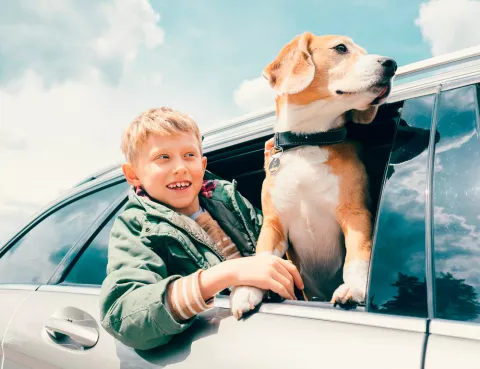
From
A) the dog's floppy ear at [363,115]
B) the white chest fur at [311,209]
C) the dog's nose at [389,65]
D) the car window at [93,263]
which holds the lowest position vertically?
the car window at [93,263]

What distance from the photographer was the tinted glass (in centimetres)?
100

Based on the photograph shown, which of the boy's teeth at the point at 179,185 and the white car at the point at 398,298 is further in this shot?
the boy's teeth at the point at 179,185

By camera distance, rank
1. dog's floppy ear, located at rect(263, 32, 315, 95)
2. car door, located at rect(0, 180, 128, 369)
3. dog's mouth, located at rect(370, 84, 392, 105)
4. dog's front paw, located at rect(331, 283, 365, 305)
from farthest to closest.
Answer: car door, located at rect(0, 180, 128, 369), dog's floppy ear, located at rect(263, 32, 315, 95), dog's mouth, located at rect(370, 84, 392, 105), dog's front paw, located at rect(331, 283, 365, 305)

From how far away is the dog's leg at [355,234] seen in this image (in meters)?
1.17

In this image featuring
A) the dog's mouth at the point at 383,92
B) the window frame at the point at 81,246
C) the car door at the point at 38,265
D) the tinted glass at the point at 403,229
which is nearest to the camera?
the tinted glass at the point at 403,229

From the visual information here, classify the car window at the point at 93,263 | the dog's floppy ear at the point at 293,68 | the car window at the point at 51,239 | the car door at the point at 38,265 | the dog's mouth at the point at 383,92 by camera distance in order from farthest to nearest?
1. the car window at the point at 51,239
2. the car window at the point at 93,263
3. the car door at the point at 38,265
4. the dog's floppy ear at the point at 293,68
5. the dog's mouth at the point at 383,92

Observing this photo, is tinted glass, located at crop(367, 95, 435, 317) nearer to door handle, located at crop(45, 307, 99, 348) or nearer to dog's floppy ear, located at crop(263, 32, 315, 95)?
dog's floppy ear, located at crop(263, 32, 315, 95)

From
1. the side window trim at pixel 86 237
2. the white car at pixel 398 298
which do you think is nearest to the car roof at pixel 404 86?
the white car at pixel 398 298

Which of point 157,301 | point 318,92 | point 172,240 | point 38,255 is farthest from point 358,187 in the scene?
point 38,255

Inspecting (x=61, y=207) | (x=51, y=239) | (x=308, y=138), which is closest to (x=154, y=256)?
(x=308, y=138)

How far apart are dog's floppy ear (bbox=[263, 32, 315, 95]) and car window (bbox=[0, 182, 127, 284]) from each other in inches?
38.7

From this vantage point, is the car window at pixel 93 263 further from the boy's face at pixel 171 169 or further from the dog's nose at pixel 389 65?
the dog's nose at pixel 389 65

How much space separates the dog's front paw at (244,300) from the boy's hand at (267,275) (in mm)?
22

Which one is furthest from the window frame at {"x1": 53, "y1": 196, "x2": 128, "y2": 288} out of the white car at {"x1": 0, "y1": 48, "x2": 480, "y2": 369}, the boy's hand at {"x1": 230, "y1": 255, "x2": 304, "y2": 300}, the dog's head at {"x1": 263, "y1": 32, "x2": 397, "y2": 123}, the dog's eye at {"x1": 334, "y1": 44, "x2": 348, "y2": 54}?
the dog's eye at {"x1": 334, "y1": 44, "x2": 348, "y2": 54}
